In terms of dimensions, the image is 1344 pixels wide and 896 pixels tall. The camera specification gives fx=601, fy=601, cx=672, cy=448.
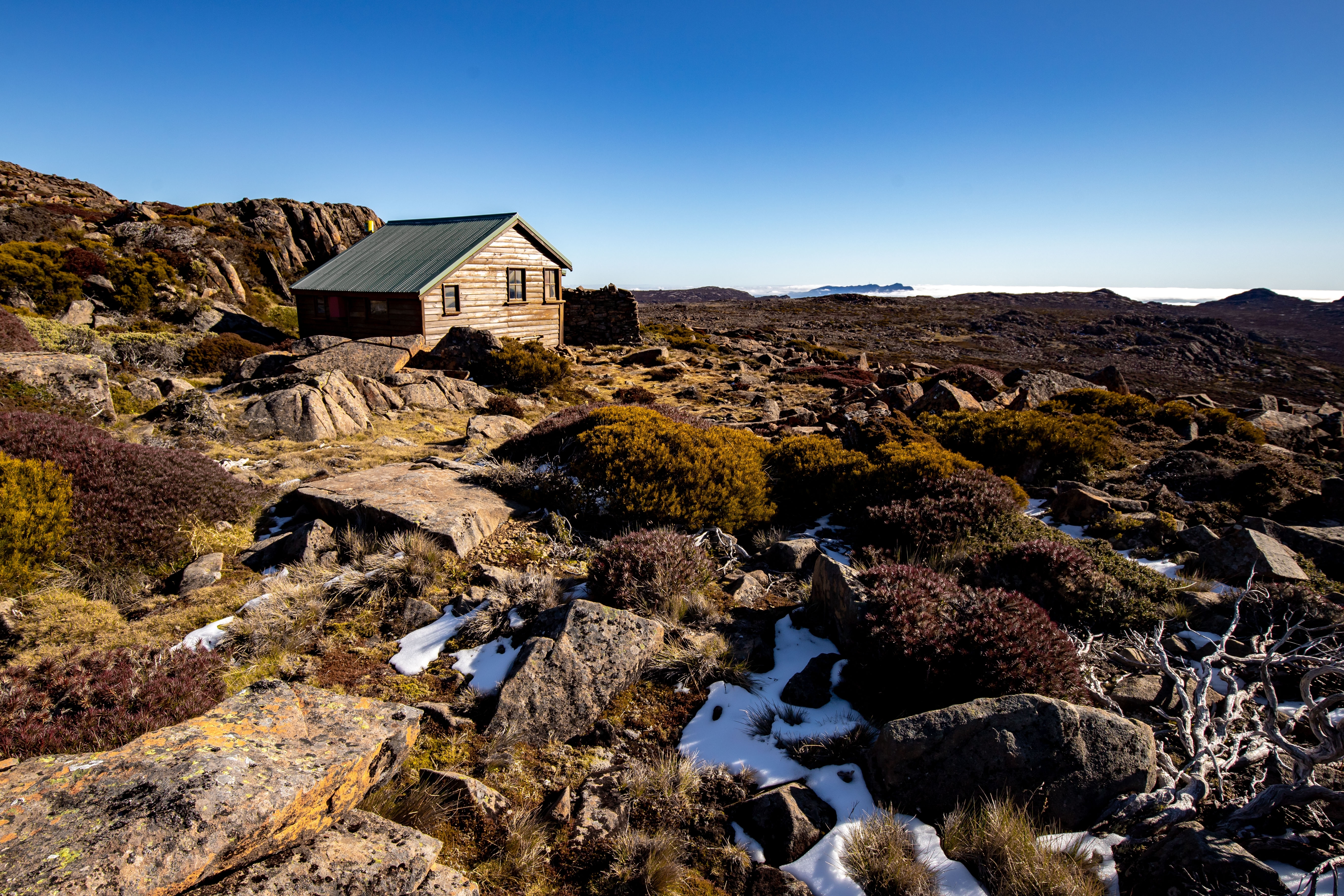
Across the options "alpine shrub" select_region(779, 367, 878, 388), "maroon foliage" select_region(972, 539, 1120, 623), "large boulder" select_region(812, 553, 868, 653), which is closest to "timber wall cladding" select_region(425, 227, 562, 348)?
"alpine shrub" select_region(779, 367, 878, 388)

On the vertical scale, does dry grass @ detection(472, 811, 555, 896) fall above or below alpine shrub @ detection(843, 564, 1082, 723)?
below

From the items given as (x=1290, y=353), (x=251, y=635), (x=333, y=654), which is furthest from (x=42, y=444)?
(x=1290, y=353)

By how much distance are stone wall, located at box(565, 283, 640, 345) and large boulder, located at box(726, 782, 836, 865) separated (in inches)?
1122

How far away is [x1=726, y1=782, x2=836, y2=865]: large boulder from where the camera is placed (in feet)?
11.3

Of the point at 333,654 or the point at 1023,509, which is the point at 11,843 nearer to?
the point at 333,654

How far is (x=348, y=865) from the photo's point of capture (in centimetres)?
263

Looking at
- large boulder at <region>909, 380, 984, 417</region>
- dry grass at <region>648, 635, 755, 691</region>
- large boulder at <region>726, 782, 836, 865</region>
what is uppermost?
large boulder at <region>909, 380, 984, 417</region>

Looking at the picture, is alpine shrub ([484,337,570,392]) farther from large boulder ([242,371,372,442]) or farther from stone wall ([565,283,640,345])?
stone wall ([565,283,640,345])

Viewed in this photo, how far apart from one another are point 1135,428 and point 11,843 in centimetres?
1960

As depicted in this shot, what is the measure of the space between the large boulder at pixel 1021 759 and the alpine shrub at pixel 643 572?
8.05 ft

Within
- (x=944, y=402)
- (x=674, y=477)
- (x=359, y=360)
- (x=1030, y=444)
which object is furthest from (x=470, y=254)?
(x=1030, y=444)

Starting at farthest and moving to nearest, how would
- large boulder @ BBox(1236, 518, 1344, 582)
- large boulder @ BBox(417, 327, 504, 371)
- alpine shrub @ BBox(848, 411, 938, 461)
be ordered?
1. large boulder @ BBox(417, 327, 504, 371)
2. alpine shrub @ BBox(848, 411, 938, 461)
3. large boulder @ BBox(1236, 518, 1344, 582)

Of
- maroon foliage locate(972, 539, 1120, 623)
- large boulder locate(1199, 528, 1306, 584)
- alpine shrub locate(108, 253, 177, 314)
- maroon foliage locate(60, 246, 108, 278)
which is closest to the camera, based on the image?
maroon foliage locate(972, 539, 1120, 623)

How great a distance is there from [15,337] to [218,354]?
4893 mm
